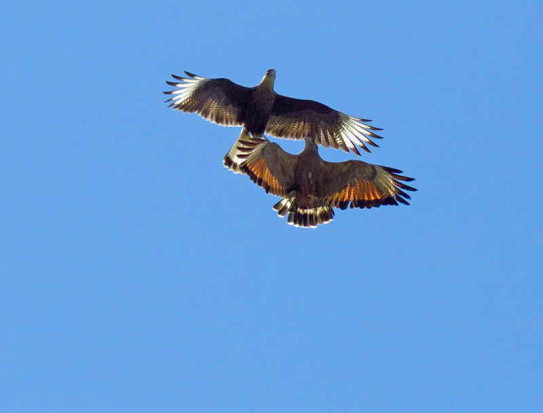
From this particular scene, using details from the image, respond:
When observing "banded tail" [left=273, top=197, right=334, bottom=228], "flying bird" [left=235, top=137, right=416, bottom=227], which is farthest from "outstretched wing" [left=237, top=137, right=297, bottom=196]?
"banded tail" [left=273, top=197, right=334, bottom=228]

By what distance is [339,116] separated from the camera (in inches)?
761

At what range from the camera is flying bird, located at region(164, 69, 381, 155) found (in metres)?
19.1

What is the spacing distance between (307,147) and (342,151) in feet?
7.40

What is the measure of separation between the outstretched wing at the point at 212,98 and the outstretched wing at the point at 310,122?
1.98 feet

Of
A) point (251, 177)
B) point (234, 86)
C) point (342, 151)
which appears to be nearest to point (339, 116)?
point (342, 151)

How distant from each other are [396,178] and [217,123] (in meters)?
3.72

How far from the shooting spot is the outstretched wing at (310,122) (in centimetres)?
1920

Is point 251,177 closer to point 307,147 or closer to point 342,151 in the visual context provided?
point 307,147

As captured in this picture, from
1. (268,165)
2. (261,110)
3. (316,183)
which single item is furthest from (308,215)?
(261,110)

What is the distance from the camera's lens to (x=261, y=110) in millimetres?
19094

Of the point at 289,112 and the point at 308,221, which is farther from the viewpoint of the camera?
the point at 289,112

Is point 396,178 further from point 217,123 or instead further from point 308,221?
point 217,123

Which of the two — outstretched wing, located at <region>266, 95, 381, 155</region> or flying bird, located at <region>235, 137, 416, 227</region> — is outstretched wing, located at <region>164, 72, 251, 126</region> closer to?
outstretched wing, located at <region>266, 95, 381, 155</region>

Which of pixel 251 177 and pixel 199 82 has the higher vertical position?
pixel 199 82
